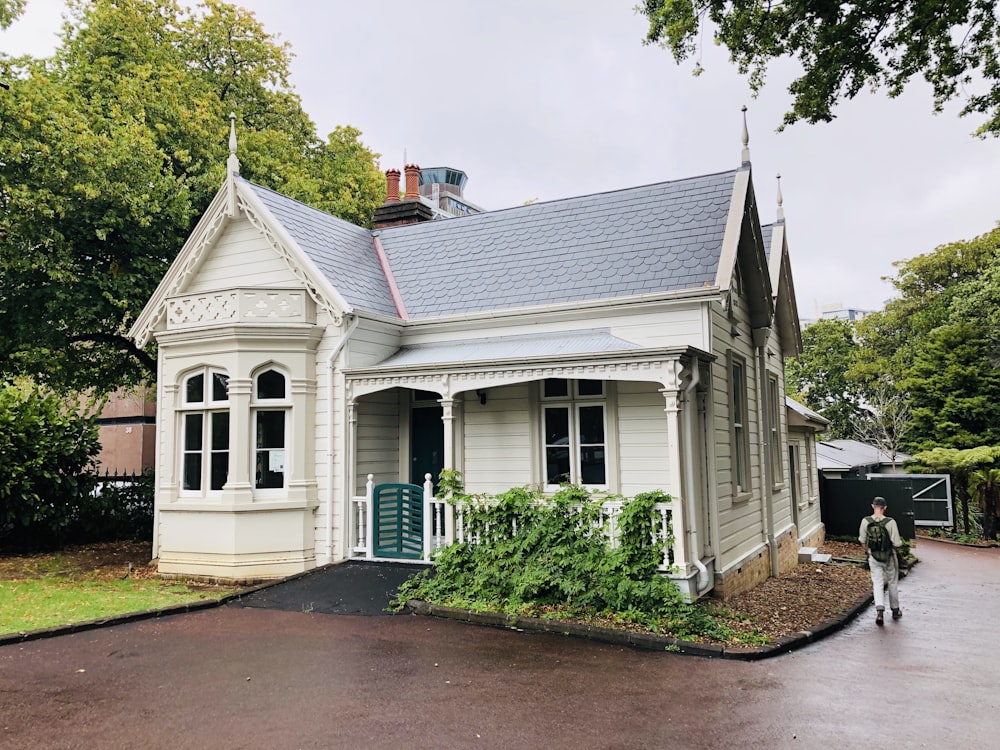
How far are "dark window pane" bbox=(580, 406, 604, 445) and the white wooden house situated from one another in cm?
3

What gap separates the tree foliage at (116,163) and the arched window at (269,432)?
5639mm

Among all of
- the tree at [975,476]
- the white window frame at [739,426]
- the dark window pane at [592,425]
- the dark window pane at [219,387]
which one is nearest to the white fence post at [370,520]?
the dark window pane at [219,387]

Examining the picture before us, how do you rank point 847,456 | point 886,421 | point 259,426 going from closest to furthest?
point 259,426 → point 847,456 → point 886,421

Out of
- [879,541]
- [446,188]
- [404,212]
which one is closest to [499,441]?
[879,541]

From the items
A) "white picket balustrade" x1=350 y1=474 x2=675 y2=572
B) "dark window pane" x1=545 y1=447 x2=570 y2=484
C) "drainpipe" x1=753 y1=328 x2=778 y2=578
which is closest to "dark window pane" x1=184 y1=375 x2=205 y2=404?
"white picket balustrade" x1=350 y1=474 x2=675 y2=572

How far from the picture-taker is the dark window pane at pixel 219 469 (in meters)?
12.6

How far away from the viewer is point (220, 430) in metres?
12.7

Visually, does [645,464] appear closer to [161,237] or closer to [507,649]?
[507,649]

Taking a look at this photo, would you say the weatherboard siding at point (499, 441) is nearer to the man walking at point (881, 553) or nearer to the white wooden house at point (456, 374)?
the white wooden house at point (456, 374)

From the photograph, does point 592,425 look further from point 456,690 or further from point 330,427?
point 456,690

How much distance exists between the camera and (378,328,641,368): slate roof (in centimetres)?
1128

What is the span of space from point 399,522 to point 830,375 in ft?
144

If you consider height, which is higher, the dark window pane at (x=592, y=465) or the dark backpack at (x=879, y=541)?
the dark window pane at (x=592, y=465)

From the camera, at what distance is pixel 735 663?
784cm
